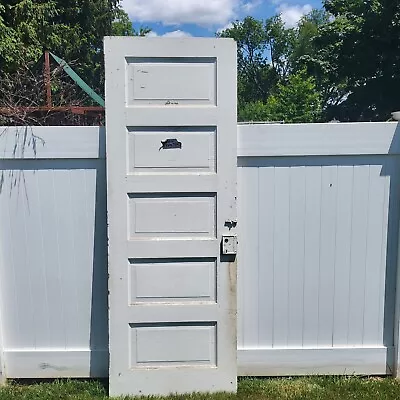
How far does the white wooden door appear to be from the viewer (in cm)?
277

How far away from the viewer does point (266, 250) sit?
3.10 metres

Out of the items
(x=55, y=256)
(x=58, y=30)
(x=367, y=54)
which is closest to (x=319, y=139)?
(x=55, y=256)

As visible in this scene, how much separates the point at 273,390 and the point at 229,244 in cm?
105

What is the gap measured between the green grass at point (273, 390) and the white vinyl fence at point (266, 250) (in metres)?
0.08

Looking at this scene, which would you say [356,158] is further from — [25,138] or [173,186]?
[25,138]

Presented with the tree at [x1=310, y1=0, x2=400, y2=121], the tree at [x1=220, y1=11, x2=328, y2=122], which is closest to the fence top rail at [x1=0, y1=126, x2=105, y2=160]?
the tree at [x1=310, y1=0, x2=400, y2=121]

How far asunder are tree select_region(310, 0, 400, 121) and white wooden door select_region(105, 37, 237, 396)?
19.1 meters

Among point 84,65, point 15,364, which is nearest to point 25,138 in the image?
point 15,364

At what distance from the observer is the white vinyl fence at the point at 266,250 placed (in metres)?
2.96

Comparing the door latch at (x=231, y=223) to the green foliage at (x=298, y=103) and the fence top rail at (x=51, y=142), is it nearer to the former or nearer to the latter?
the fence top rail at (x=51, y=142)

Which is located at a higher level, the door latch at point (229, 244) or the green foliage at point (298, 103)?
the green foliage at point (298, 103)

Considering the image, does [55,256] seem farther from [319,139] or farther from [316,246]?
[319,139]

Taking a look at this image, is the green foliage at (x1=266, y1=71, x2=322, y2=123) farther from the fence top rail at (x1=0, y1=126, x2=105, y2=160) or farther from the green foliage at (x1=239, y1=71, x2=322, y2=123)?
the fence top rail at (x1=0, y1=126, x2=105, y2=160)

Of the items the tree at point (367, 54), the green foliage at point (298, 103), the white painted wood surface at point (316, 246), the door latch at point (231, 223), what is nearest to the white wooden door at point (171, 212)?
the door latch at point (231, 223)
